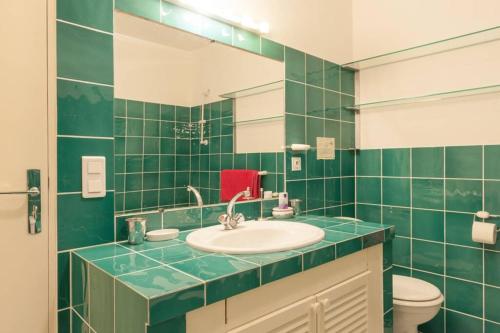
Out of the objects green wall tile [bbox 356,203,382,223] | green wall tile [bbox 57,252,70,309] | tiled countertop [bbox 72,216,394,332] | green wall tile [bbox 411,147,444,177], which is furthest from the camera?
green wall tile [bbox 356,203,382,223]

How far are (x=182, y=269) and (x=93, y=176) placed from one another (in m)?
0.51

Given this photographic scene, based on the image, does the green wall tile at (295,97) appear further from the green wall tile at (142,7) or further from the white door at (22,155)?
the white door at (22,155)

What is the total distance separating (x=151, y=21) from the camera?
1.36 meters

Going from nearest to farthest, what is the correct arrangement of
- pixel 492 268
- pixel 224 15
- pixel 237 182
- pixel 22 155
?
pixel 22 155, pixel 224 15, pixel 237 182, pixel 492 268

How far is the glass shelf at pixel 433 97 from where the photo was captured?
1822 mm

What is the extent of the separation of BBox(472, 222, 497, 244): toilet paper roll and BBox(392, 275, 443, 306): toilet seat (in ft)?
1.14

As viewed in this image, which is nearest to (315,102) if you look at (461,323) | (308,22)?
(308,22)

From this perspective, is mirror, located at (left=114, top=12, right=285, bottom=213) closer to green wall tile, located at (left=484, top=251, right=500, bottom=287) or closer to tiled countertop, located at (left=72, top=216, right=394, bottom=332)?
tiled countertop, located at (left=72, top=216, right=394, bottom=332)

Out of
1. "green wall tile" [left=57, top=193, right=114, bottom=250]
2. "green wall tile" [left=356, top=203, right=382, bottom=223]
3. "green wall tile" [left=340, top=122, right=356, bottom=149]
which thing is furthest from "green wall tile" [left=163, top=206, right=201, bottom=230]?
"green wall tile" [left=356, top=203, right=382, bottom=223]

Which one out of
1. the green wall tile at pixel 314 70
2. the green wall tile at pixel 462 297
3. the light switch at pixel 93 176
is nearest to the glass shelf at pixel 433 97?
the green wall tile at pixel 314 70

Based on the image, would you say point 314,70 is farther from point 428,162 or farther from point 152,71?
point 152,71

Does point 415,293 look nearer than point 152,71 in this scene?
No

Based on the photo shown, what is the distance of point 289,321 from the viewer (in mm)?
1092

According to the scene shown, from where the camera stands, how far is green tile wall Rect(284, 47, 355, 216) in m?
1.95
